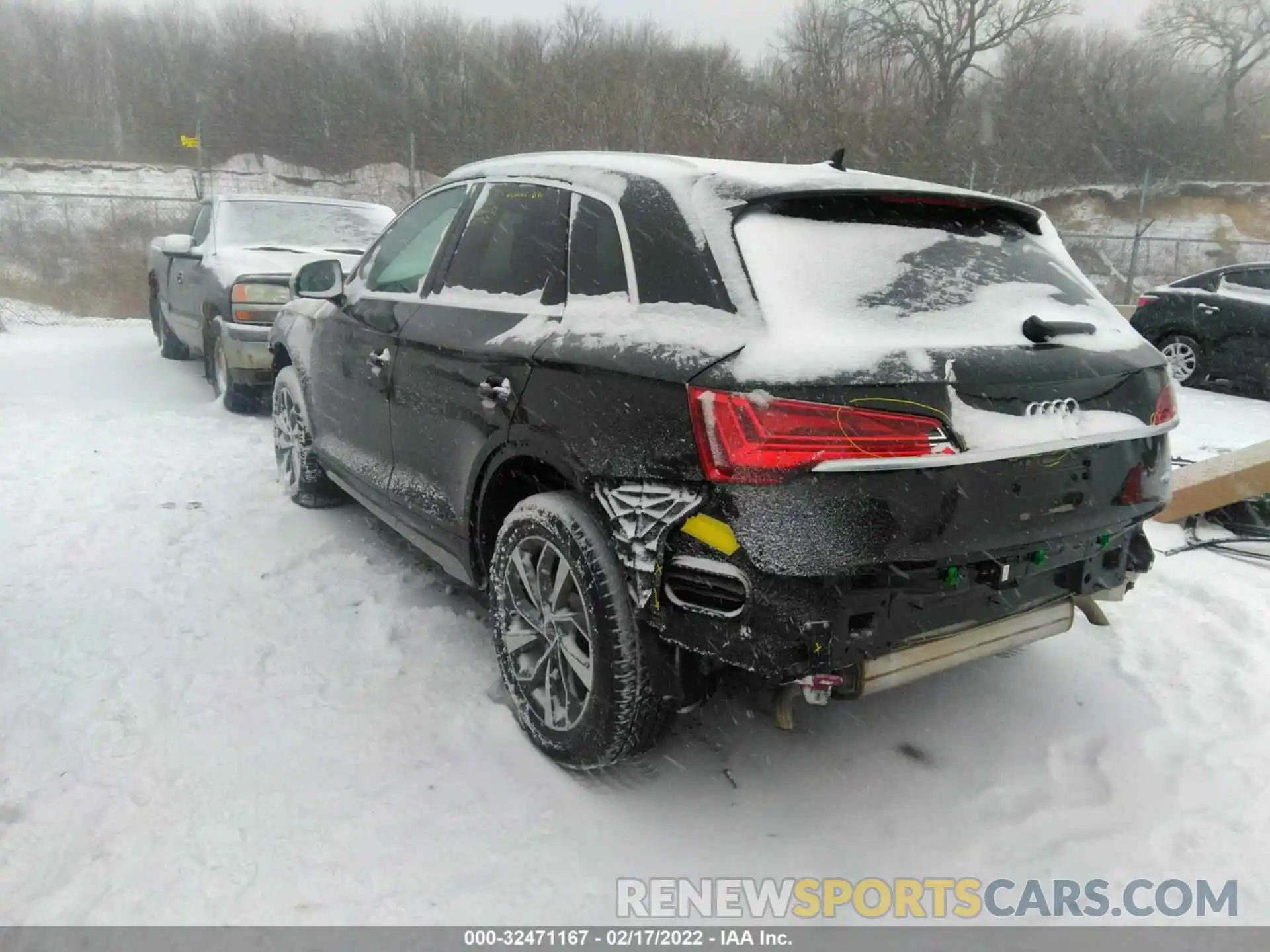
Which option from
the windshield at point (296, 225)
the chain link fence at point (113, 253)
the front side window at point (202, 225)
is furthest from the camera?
the chain link fence at point (113, 253)

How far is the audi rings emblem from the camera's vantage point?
2244mm

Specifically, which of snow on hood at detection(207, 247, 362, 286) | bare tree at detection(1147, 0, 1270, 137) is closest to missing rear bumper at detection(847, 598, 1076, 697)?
snow on hood at detection(207, 247, 362, 286)

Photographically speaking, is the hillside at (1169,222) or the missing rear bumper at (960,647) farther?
the hillside at (1169,222)

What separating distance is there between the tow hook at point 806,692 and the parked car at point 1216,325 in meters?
9.10

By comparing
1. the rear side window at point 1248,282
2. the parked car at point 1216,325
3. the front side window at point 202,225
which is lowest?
the parked car at point 1216,325

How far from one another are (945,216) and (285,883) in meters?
2.58

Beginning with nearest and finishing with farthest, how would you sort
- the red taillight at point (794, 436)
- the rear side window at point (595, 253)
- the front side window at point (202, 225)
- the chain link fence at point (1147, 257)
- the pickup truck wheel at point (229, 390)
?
1. the red taillight at point (794, 436)
2. the rear side window at point (595, 253)
3. the pickup truck wheel at point (229, 390)
4. the front side window at point (202, 225)
5. the chain link fence at point (1147, 257)

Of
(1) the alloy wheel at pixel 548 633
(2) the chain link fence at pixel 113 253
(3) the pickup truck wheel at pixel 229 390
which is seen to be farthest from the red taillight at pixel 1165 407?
(2) the chain link fence at pixel 113 253

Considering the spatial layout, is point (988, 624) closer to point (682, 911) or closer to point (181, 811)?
point (682, 911)

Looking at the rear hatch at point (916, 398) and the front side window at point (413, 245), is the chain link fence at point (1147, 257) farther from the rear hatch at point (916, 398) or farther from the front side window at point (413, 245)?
the rear hatch at point (916, 398)

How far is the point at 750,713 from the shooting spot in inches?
121

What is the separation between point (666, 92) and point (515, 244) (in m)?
29.5

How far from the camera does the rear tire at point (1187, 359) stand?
31.2ft
